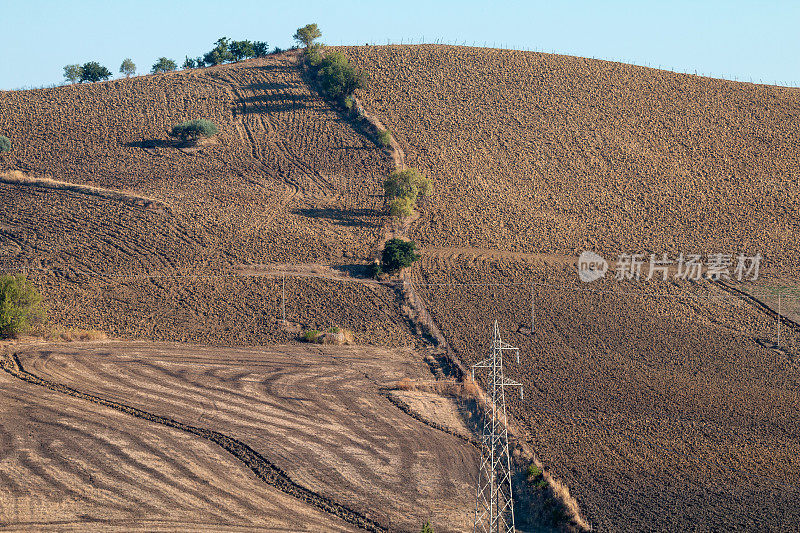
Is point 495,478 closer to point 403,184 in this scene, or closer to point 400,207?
point 400,207

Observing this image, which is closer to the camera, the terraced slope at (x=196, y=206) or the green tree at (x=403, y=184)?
the terraced slope at (x=196, y=206)

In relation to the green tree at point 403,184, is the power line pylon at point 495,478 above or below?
below

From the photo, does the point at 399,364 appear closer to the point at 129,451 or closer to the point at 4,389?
the point at 129,451

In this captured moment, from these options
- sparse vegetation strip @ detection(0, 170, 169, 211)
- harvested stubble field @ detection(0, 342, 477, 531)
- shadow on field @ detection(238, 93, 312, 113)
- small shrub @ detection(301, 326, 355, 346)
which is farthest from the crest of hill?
harvested stubble field @ detection(0, 342, 477, 531)

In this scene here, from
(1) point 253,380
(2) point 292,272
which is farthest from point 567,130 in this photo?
(1) point 253,380

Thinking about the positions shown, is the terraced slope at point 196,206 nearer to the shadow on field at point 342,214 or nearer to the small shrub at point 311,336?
the shadow on field at point 342,214

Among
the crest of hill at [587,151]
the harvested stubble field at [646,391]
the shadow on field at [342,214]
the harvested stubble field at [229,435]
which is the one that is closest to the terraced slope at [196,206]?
the shadow on field at [342,214]
